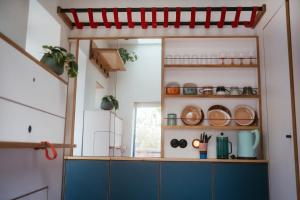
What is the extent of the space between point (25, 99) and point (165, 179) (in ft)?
4.92

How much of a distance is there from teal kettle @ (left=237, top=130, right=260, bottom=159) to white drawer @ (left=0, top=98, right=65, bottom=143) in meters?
1.72

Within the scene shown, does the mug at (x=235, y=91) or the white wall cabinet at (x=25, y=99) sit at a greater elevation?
the mug at (x=235, y=91)

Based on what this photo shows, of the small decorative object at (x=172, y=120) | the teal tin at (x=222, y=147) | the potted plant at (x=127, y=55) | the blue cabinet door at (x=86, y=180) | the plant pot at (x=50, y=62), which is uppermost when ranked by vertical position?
the potted plant at (x=127, y=55)

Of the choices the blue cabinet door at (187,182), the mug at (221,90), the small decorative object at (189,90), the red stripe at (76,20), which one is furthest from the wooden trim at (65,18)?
the blue cabinet door at (187,182)

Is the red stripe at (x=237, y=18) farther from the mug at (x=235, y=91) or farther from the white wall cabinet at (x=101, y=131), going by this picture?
the white wall cabinet at (x=101, y=131)

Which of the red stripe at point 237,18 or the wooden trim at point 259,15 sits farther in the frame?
the red stripe at point 237,18

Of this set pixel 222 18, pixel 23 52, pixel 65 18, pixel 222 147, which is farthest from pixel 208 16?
pixel 23 52

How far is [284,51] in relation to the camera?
8.19 feet

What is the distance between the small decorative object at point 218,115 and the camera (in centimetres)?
321

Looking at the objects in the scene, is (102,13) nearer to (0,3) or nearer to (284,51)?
(0,3)

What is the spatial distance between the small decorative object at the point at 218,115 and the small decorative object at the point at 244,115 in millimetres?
81

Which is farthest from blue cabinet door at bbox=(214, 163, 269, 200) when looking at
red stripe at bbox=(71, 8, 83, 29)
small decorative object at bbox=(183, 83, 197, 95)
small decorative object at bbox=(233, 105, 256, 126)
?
red stripe at bbox=(71, 8, 83, 29)

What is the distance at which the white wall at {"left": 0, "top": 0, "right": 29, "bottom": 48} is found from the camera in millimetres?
2391

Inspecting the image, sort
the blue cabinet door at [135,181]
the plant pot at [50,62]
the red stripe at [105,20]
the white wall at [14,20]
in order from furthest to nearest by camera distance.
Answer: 1. the red stripe at [105,20]
2. the blue cabinet door at [135,181]
3. the plant pot at [50,62]
4. the white wall at [14,20]
